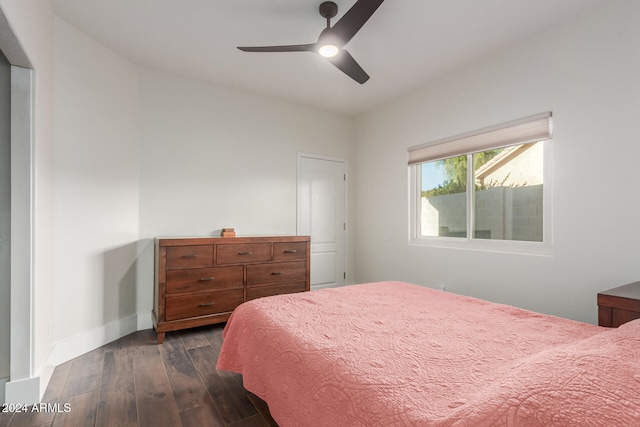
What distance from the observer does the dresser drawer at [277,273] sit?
10.4ft

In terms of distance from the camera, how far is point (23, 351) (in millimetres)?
1775

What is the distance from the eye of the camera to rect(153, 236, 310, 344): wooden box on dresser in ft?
9.04

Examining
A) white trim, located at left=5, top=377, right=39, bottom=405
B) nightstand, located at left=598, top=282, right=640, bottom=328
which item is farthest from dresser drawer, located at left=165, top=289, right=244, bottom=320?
nightstand, located at left=598, top=282, right=640, bottom=328

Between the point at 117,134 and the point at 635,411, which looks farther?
the point at 117,134

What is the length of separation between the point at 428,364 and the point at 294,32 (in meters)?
2.59

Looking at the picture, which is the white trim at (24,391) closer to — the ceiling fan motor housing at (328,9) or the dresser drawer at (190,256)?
the dresser drawer at (190,256)

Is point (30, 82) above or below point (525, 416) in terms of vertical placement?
above

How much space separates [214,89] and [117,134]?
1.18m

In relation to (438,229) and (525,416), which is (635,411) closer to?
(525,416)

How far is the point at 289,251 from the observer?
11.1 ft

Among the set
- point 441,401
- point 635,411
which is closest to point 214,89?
point 441,401

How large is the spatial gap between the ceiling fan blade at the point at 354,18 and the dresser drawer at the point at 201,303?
2.36 metres

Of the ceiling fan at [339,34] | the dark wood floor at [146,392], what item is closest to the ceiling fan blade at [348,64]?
the ceiling fan at [339,34]

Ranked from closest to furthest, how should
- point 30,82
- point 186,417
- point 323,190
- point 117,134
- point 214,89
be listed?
point 186,417 < point 30,82 < point 117,134 < point 214,89 < point 323,190
